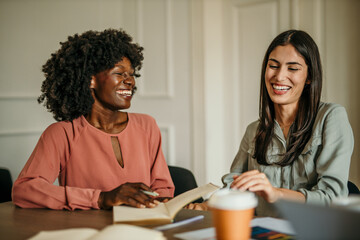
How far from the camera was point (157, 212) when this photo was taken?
1.14m

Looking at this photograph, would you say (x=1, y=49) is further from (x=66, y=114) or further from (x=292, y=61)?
(x=292, y=61)

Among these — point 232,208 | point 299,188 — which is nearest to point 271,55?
point 299,188

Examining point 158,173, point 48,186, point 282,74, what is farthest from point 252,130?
point 48,186

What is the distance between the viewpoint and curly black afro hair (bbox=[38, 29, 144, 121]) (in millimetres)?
1726

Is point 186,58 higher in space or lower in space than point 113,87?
higher

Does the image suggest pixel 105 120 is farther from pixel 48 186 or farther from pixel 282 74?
pixel 282 74

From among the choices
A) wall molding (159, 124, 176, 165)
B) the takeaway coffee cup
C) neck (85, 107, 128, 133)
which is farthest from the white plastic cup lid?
wall molding (159, 124, 176, 165)

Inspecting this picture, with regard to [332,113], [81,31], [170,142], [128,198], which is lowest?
[170,142]

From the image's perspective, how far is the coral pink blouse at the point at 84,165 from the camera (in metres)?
1.35

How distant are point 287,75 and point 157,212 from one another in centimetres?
84

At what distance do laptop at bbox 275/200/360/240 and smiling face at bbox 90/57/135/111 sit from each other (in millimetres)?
1203

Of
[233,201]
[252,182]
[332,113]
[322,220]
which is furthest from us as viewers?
[332,113]

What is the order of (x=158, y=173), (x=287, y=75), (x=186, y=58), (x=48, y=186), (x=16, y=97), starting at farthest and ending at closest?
(x=186, y=58), (x=16, y=97), (x=158, y=173), (x=287, y=75), (x=48, y=186)

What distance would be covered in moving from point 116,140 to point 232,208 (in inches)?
39.2
